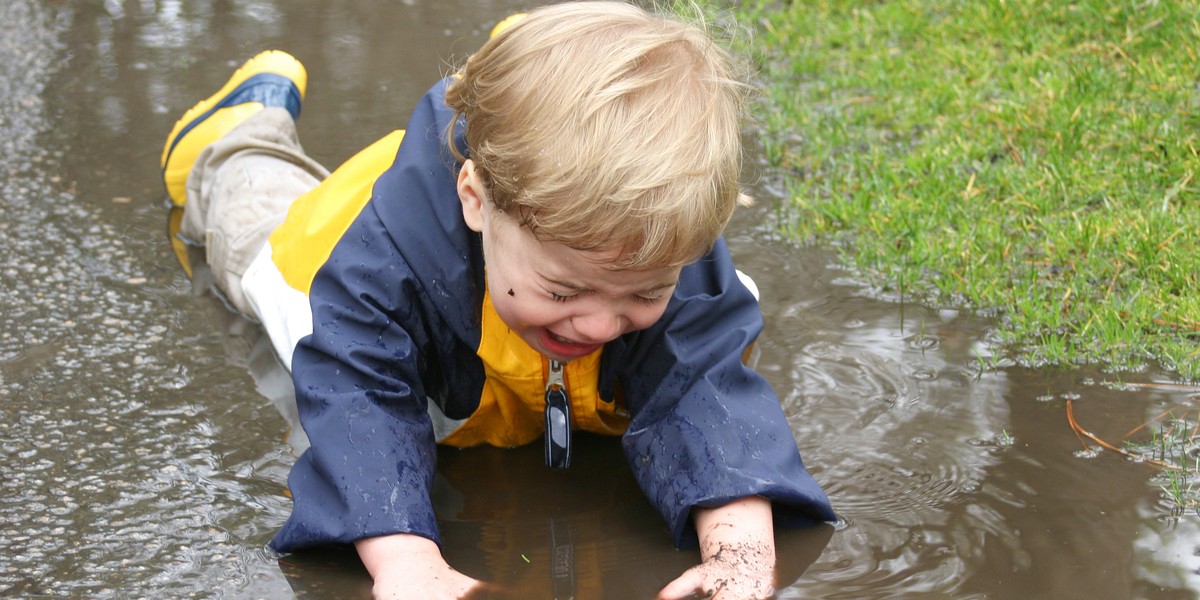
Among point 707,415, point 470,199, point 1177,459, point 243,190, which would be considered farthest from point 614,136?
point 243,190

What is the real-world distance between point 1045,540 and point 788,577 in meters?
0.44

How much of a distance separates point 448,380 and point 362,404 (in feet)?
1.03

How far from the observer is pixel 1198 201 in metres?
3.43

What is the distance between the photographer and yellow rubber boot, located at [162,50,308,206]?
12.5 ft

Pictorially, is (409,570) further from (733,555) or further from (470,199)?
(470,199)

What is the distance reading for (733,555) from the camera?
7.14 feet

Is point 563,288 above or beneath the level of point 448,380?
above

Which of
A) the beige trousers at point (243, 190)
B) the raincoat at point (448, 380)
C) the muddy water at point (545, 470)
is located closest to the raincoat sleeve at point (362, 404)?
the raincoat at point (448, 380)

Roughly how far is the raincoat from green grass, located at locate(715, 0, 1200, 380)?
2.71ft

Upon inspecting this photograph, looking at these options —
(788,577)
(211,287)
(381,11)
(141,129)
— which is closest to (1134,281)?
(788,577)

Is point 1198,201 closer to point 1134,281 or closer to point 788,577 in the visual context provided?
point 1134,281

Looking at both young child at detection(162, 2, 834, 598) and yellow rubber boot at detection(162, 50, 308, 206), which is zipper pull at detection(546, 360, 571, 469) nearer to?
young child at detection(162, 2, 834, 598)

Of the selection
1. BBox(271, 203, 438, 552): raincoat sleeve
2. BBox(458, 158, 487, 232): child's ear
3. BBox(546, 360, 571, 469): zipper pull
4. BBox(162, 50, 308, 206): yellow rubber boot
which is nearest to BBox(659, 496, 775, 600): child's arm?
BBox(546, 360, 571, 469): zipper pull

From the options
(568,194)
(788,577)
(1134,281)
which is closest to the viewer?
(568,194)
